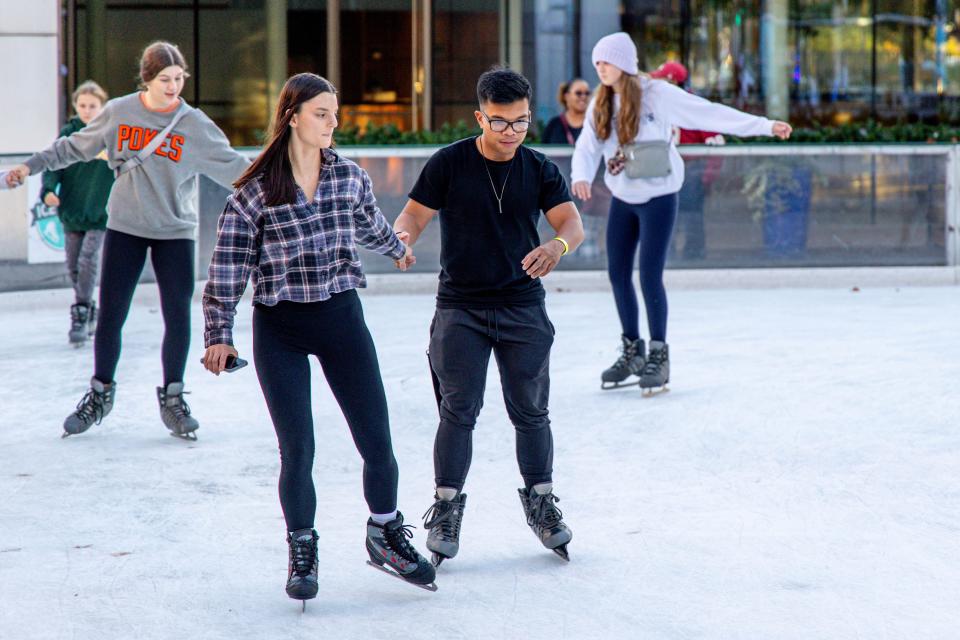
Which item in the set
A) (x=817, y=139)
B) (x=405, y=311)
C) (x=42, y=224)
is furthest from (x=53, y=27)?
(x=817, y=139)

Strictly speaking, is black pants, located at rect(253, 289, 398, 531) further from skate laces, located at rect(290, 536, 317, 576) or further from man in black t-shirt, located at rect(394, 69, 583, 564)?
man in black t-shirt, located at rect(394, 69, 583, 564)

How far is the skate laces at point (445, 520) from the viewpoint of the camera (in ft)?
13.6

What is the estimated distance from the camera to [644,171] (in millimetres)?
6793

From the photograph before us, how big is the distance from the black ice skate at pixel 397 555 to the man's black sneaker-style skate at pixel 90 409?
8.14 feet

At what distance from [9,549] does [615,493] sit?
2.00 meters

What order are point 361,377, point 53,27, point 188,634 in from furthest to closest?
point 53,27 < point 361,377 < point 188,634

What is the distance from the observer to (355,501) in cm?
497

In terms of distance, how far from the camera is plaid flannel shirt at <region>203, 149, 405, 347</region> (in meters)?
3.74

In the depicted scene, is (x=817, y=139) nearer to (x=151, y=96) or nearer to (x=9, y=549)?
(x=151, y=96)

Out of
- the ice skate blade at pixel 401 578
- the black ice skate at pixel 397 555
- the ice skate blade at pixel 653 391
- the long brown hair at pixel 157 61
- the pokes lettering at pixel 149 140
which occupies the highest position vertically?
the long brown hair at pixel 157 61

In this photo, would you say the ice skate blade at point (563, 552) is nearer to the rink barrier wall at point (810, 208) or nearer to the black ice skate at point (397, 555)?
the black ice skate at point (397, 555)

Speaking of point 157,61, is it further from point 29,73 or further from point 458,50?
point 458,50

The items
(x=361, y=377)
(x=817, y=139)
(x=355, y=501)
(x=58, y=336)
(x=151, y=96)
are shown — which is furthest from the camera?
(x=817, y=139)

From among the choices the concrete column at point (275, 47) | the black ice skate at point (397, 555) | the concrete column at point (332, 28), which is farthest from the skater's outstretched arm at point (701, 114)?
the concrete column at point (275, 47)
